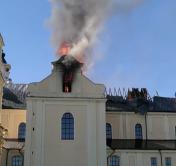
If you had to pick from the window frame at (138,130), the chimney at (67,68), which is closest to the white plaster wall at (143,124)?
the window frame at (138,130)

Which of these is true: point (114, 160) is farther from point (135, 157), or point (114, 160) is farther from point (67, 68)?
point (67, 68)

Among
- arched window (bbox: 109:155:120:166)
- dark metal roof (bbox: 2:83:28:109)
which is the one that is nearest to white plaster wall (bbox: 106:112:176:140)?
arched window (bbox: 109:155:120:166)

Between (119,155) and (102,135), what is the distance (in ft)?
13.6

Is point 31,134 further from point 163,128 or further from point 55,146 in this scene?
point 163,128

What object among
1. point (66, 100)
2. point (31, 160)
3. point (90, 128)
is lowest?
point (31, 160)

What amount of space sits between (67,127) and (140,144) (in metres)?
8.85

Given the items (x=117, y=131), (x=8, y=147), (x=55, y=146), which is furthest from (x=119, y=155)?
(x=8, y=147)

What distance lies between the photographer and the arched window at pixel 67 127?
3744cm

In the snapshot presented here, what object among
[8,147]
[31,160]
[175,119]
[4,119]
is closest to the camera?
[31,160]

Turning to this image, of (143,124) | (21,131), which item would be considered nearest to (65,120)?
(21,131)

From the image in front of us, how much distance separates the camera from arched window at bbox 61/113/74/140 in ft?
123

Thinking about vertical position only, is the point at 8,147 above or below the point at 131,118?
below

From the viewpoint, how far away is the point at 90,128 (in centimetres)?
3753

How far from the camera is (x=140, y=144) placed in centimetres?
4272
